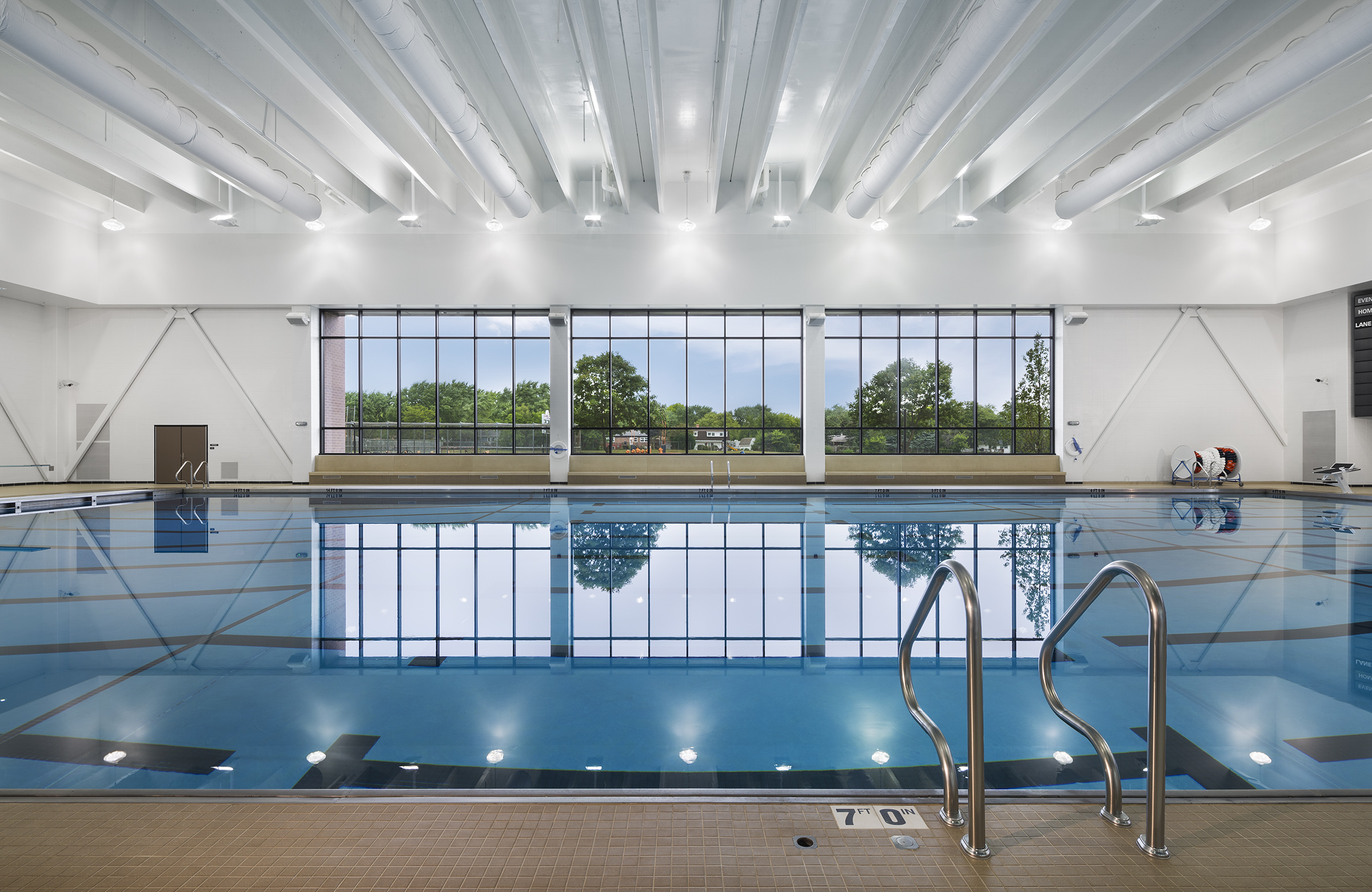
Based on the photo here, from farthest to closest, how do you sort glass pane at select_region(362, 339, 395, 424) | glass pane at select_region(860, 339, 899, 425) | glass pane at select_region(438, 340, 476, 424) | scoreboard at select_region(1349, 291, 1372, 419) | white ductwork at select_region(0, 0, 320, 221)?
glass pane at select_region(438, 340, 476, 424), glass pane at select_region(860, 339, 899, 425), glass pane at select_region(362, 339, 395, 424), scoreboard at select_region(1349, 291, 1372, 419), white ductwork at select_region(0, 0, 320, 221)

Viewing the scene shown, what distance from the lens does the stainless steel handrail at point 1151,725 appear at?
Answer: 1.68m

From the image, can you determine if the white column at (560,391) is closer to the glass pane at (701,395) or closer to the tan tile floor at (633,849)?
the glass pane at (701,395)

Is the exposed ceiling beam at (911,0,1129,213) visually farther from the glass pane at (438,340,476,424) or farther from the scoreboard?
the glass pane at (438,340,476,424)

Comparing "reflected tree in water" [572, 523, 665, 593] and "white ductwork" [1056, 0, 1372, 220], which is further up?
"white ductwork" [1056, 0, 1372, 220]

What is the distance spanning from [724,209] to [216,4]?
372 inches

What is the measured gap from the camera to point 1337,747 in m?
2.75

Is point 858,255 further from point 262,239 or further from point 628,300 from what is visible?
point 262,239

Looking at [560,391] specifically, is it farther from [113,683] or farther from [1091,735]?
Answer: [1091,735]

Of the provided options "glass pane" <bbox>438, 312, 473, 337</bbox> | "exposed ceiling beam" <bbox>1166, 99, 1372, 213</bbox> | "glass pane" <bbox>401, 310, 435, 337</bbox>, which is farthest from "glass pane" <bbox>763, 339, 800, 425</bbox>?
"exposed ceiling beam" <bbox>1166, 99, 1372, 213</bbox>

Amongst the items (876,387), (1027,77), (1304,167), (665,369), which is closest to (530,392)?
(665,369)

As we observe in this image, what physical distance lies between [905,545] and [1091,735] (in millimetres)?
5896

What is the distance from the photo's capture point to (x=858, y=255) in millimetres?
14703

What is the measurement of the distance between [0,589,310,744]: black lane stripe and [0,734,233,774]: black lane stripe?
0.30 ft

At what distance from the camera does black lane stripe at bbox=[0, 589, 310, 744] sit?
291cm
